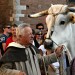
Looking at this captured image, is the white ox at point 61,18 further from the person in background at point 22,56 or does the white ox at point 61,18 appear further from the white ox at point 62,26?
the person in background at point 22,56

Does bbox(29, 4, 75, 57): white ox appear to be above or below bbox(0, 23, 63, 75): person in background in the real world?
above

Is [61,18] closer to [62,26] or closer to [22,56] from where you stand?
[62,26]

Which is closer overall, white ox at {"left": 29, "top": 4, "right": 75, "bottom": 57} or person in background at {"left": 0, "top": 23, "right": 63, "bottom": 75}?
person in background at {"left": 0, "top": 23, "right": 63, "bottom": 75}

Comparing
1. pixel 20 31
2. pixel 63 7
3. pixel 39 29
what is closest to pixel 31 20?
pixel 39 29

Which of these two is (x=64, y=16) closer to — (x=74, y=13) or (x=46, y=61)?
(x=74, y=13)

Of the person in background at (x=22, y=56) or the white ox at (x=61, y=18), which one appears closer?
the person in background at (x=22, y=56)

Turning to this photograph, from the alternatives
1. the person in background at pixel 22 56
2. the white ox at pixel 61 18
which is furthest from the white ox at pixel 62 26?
the person in background at pixel 22 56

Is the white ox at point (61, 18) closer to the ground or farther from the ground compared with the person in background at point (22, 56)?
farther from the ground

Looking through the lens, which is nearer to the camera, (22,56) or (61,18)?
(22,56)

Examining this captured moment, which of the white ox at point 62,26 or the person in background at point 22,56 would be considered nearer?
the person in background at point 22,56

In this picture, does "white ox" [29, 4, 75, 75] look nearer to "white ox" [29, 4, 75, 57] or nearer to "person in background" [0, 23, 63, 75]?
"white ox" [29, 4, 75, 57]

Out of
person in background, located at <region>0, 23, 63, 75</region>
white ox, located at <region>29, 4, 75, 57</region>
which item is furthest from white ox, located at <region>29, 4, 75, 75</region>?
person in background, located at <region>0, 23, 63, 75</region>

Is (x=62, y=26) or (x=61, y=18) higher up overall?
(x=61, y=18)

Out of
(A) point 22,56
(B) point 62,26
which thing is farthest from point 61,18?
(A) point 22,56
